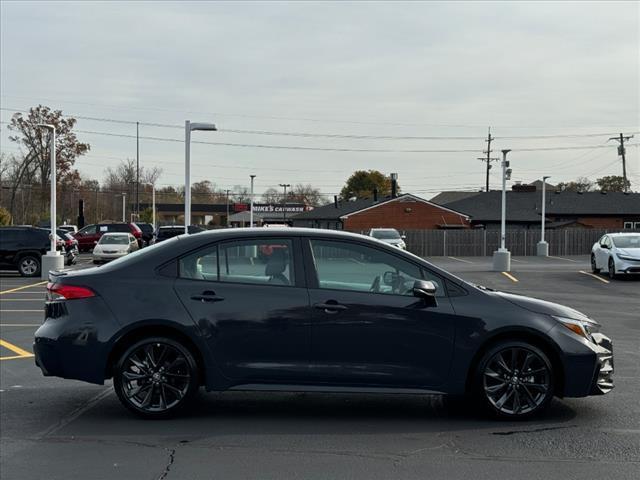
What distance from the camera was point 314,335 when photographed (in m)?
5.87

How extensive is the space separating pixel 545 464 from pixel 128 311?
3.43 meters

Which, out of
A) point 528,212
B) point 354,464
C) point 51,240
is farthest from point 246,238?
point 528,212

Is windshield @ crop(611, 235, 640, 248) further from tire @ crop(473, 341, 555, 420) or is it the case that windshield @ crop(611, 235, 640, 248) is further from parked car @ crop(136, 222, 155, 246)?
parked car @ crop(136, 222, 155, 246)

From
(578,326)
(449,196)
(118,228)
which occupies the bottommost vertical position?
(578,326)

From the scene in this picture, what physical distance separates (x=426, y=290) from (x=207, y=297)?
1.80m

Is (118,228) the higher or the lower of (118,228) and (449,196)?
the lower

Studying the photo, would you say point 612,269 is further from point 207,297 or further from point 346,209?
point 346,209

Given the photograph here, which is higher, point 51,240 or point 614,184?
point 614,184

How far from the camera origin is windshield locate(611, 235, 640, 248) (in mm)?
23609

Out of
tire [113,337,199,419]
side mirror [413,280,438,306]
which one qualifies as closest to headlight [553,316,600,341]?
side mirror [413,280,438,306]

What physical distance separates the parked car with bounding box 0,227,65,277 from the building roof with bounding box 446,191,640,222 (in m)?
41.1

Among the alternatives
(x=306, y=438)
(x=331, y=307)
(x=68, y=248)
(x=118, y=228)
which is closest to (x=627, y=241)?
(x=68, y=248)

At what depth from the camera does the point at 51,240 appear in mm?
23453

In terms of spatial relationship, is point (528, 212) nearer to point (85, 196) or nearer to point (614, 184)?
point (614, 184)
